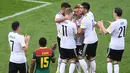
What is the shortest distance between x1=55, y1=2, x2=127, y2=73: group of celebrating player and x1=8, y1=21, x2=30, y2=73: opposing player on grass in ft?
4.26

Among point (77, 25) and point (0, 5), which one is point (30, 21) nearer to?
point (0, 5)

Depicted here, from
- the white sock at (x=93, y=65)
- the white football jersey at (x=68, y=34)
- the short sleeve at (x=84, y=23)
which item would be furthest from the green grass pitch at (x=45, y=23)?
the short sleeve at (x=84, y=23)

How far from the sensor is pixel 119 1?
2025cm

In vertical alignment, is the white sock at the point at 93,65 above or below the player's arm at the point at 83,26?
below

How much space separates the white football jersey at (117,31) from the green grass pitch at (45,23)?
5.48ft

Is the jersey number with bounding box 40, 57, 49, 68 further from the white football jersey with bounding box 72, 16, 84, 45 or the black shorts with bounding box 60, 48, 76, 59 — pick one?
the white football jersey with bounding box 72, 16, 84, 45

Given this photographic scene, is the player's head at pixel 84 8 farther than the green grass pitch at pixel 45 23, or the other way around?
the green grass pitch at pixel 45 23

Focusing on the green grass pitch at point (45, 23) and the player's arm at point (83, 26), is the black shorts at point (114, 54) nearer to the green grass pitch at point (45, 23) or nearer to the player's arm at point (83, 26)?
the player's arm at point (83, 26)

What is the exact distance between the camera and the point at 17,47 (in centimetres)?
1059

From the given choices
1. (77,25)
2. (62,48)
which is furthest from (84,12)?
(62,48)

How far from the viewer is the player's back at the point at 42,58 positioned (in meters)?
10.1

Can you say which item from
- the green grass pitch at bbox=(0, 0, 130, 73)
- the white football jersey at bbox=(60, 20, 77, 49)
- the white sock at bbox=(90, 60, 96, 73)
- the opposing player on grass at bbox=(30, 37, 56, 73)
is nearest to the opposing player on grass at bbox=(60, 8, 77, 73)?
the white football jersey at bbox=(60, 20, 77, 49)

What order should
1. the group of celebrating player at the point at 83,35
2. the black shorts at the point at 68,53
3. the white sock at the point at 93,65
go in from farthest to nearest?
the white sock at the point at 93,65 < the black shorts at the point at 68,53 < the group of celebrating player at the point at 83,35

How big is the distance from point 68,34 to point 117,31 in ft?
4.66
